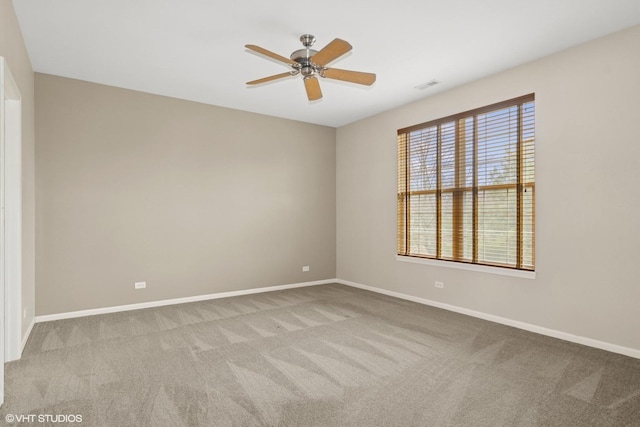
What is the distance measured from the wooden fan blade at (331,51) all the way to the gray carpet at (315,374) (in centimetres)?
261

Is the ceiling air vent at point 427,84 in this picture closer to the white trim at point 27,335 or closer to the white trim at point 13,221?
the white trim at point 13,221

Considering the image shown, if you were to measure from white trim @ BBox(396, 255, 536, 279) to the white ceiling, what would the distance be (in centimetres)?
237

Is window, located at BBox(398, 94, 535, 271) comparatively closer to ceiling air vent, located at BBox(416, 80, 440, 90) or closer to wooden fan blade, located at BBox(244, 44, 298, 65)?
ceiling air vent, located at BBox(416, 80, 440, 90)

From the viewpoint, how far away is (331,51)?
9.14 feet

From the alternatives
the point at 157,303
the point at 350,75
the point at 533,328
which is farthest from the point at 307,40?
the point at 157,303

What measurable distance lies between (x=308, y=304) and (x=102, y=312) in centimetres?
274

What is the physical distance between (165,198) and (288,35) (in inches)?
117

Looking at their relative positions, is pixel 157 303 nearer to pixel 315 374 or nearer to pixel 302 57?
pixel 315 374

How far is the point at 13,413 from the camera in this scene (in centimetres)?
223

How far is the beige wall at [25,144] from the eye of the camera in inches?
113

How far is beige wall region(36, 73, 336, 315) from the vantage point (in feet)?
14.1

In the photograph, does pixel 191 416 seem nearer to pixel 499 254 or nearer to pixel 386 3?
pixel 386 3

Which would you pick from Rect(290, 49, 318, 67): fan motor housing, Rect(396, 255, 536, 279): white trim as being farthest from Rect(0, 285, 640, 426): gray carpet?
Rect(290, 49, 318, 67): fan motor housing

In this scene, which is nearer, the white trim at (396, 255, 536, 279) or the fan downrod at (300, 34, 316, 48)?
the fan downrod at (300, 34, 316, 48)
